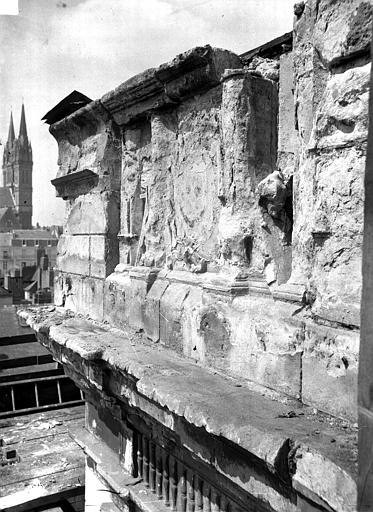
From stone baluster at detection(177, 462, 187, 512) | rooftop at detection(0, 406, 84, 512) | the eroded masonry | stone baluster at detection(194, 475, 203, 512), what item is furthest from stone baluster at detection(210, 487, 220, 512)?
rooftop at detection(0, 406, 84, 512)

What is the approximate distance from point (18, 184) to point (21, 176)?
1.49m

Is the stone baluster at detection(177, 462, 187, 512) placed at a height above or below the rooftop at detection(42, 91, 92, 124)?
below

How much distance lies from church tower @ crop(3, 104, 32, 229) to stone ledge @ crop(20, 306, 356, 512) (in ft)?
272

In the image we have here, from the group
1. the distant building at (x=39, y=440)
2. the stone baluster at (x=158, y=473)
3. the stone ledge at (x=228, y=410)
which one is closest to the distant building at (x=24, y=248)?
the distant building at (x=39, y=440)

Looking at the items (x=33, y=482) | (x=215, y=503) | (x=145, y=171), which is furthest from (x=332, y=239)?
(x=33, y=482)

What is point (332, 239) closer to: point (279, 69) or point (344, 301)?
point (344, 301)

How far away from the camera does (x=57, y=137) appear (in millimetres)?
4520

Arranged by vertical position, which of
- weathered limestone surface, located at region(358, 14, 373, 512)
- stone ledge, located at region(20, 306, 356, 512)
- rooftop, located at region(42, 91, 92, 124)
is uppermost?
rooftop, located at region(42, 91, 92, 124)

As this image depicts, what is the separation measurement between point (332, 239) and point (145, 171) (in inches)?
73.2

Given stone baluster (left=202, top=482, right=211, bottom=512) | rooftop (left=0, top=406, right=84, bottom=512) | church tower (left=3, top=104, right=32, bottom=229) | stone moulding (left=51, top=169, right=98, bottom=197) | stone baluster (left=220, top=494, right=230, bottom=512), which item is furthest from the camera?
church tower (left=3, top=104, right=32, bottom=229)

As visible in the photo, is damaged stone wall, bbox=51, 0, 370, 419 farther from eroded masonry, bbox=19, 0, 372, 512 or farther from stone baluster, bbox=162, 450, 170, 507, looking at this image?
stone baluster, bbox=162, 450, 170, 507

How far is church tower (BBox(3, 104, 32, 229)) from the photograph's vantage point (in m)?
83.8

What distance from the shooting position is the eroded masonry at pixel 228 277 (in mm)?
1768

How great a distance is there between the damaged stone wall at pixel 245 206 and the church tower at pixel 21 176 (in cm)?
8243
